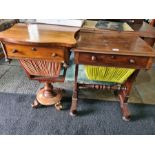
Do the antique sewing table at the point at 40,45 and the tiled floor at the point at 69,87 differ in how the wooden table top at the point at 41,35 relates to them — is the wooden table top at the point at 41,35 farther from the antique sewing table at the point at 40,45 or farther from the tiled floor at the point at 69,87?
the tiled floor at the point at 69,87

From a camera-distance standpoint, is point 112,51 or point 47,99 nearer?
point 112,51

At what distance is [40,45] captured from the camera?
1079 millimetres

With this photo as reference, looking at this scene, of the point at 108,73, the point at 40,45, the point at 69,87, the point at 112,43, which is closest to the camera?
the point at 40,45

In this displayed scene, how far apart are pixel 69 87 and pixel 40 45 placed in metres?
1.02

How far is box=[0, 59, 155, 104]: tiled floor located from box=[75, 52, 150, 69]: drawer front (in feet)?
2.41

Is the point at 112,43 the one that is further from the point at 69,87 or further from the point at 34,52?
the point at 69,87

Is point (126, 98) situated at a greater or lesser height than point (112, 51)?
lesser

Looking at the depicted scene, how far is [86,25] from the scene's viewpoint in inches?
60.4

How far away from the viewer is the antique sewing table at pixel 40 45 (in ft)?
3.52

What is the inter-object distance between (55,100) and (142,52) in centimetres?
98

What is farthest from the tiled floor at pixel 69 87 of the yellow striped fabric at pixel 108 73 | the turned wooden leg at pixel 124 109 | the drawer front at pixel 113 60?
the drawer front at pixel 113 60

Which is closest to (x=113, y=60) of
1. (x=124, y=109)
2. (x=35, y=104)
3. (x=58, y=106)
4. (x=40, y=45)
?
(x=40, y=45)

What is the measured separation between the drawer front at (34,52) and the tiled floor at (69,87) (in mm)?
808
